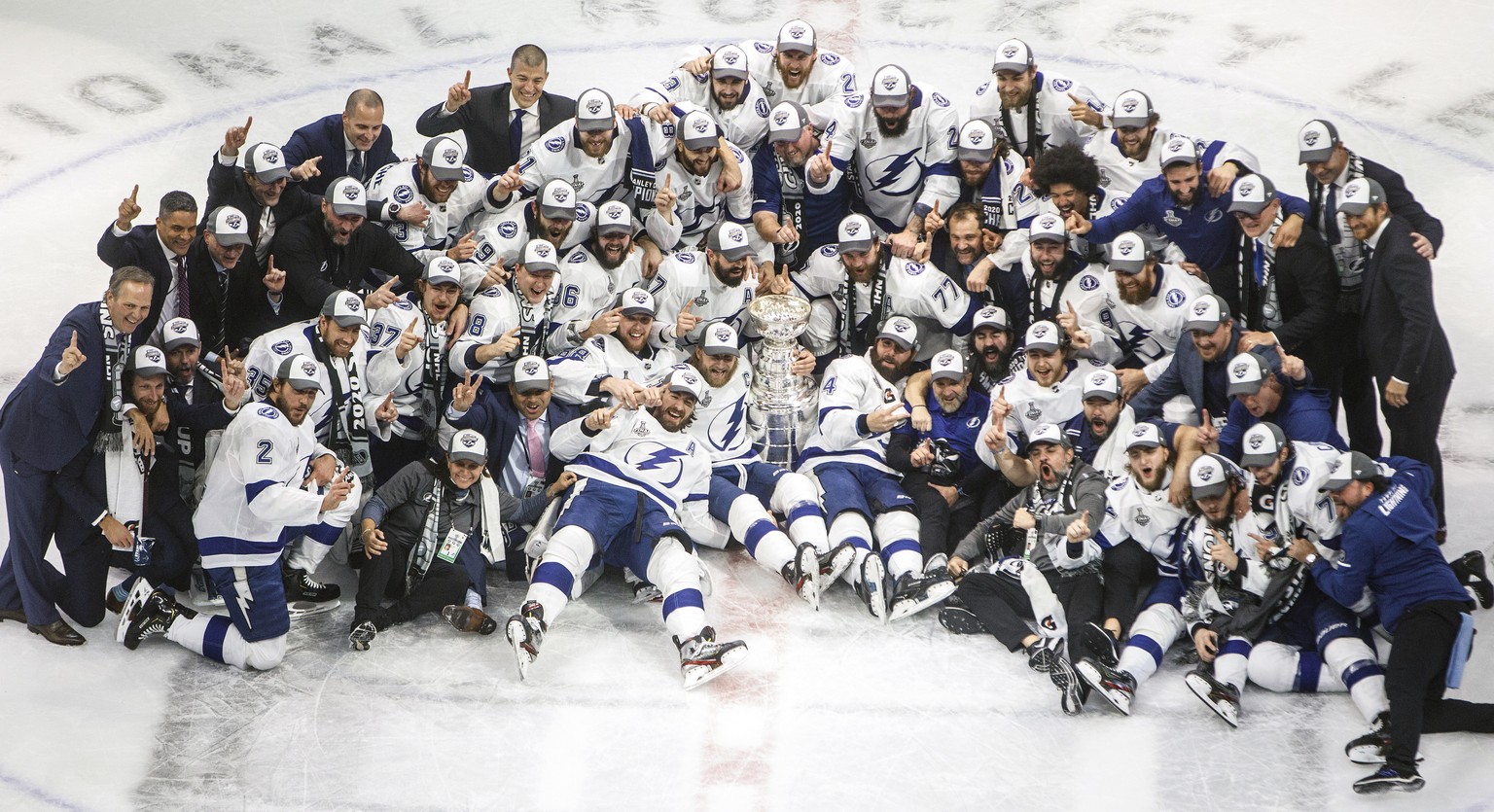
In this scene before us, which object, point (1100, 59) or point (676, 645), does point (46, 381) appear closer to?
point (676, 645)

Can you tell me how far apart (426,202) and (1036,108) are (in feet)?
11.0

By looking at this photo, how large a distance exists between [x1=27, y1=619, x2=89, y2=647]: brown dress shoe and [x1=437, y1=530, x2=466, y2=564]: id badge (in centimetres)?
167

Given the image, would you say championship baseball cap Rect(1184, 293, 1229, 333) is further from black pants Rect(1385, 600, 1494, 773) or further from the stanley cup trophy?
the stanley cup trophy

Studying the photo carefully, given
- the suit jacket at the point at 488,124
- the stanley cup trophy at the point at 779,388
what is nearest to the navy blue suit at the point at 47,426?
the suit jacket at the point at 488,124

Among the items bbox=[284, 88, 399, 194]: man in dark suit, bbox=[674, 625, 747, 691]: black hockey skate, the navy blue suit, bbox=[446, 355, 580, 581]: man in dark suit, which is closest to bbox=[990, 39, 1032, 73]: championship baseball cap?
bbox=[446, 355, 580, 581]: man in dark suit

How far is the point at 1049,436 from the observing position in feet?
28.3

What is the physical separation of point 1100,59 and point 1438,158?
239cm

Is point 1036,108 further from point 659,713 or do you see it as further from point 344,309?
point 659,713

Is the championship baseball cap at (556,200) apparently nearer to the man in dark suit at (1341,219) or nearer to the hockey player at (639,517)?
the hockey player at (639,517)

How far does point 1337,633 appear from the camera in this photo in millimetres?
8031

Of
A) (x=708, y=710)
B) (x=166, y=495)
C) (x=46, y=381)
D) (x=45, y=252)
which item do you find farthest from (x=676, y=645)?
(x=45, y=252)

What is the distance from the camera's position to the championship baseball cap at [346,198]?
353 inches

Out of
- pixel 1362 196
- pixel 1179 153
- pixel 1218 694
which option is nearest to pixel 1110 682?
pixel 1218 694

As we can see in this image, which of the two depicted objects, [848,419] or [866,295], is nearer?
[848,419]
